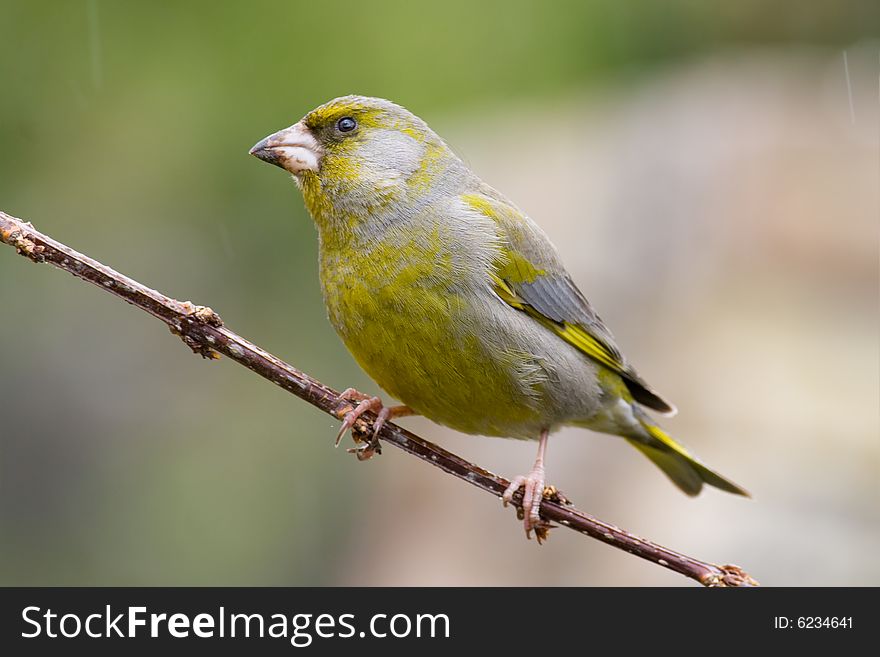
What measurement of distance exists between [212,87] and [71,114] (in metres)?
1.06

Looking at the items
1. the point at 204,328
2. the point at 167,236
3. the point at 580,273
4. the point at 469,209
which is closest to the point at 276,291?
the point at 167,236

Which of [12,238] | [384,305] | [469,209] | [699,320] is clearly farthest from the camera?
[699,320]

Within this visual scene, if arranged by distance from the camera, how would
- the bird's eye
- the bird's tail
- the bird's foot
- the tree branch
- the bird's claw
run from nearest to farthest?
the tree branch → the bird's claw → the bird's foot → the bird's eye → the bird's tail

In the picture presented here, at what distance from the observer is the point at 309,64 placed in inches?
330

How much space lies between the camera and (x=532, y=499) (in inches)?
162

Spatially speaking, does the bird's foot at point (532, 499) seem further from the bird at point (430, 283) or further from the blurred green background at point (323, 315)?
the blurred green background at point (323, 315)

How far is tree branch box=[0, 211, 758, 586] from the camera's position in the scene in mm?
3371

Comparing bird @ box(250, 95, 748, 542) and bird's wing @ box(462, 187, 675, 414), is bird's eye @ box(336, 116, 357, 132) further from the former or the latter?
bird's wing @ box(462, 187, 675, 414)

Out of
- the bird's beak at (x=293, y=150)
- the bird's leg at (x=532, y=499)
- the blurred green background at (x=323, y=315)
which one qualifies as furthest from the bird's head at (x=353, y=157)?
the blurred green background at (x=323, y=315)

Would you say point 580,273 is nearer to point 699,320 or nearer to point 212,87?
point 699,320

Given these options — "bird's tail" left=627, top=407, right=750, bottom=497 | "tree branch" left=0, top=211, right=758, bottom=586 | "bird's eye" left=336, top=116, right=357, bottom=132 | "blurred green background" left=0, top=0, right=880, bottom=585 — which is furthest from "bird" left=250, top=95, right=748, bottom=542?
"blurred green background" left=0, top=0, right=880, bottom=585

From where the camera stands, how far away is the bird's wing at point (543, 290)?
4.54m

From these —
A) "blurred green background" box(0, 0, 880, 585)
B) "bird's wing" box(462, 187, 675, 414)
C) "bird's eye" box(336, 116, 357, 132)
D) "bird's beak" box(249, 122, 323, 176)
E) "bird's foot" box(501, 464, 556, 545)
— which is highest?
"blurred green background" box(0, 0, 880, 585)

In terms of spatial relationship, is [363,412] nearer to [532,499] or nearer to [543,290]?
[532,499]
